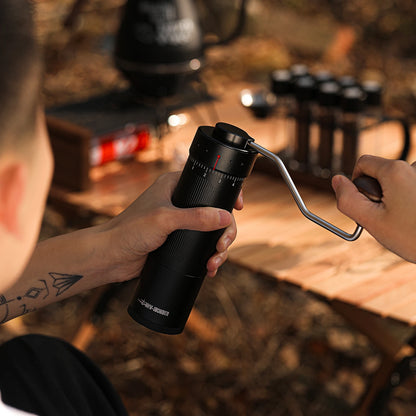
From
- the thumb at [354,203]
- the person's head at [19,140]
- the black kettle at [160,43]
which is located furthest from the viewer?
the black kettle at [160,43]

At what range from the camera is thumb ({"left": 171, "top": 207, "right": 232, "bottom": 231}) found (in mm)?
799

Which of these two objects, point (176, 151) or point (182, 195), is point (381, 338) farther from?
point (176, 151)

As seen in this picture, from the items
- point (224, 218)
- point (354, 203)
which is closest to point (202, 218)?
point (224, 218)

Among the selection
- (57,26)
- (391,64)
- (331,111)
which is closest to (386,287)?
(331,111)

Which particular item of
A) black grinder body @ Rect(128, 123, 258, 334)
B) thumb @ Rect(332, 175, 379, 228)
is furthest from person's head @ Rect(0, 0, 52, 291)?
thumb @ Rect(332, 175, 379, 228)

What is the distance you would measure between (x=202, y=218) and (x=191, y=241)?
0.15 feet

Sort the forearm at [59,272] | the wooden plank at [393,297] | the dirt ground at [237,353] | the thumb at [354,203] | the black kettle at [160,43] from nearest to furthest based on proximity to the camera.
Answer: the thumb at [354,203]
the forearm at [59,272]
the wooden plank at [393,297]
the black kettle at [160,43]
the dirt ground at [237,353]

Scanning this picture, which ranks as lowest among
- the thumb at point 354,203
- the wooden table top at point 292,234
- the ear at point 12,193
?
the wooden table top at point 292,234

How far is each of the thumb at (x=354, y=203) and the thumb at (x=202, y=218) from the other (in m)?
0.14

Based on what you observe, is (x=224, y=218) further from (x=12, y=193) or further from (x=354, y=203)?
(x=12, y=193)

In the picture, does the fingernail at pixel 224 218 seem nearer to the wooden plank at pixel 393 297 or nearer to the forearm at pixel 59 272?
the forearm at pixel 59 272

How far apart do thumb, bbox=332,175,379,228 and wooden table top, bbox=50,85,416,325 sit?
0.37 metres

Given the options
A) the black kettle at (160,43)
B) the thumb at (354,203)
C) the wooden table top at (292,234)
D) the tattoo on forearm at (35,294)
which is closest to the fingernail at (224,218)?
the thumb at (354,203)

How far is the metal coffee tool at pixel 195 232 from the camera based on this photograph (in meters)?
0.78
